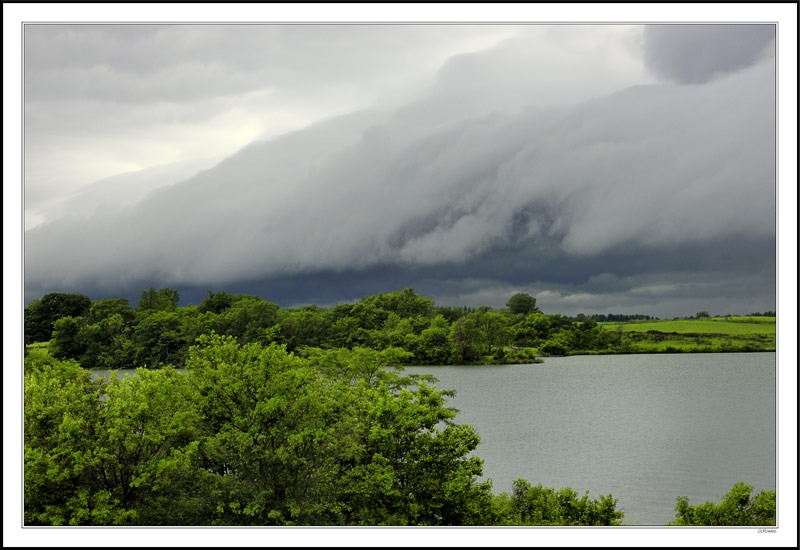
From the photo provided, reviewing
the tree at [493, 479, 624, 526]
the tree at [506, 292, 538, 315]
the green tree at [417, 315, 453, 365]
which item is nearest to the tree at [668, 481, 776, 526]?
the tree at [493, 479, 624, 526]

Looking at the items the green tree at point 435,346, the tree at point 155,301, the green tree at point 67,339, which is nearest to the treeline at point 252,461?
the green tree at point 67,339

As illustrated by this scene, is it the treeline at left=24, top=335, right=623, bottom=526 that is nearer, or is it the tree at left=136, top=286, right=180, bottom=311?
the treeline at left=24, top=335, right=623, bottom=526

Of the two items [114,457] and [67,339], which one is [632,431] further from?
[67,339]

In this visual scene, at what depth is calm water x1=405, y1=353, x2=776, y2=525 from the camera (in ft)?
71.7

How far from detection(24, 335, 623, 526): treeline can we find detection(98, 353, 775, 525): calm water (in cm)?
690

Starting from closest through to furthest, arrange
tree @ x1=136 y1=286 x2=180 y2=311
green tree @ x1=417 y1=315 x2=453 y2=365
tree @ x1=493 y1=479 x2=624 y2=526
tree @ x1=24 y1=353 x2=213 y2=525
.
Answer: tree @ x1=24 y1=353 x2=213 y2=525 → tree @ x1=493 y1=479 x2=624 y2=526 → green tree @ x1=417 y1=315 x2=453 y2=365 → tree @ x1=136 y1=286 x2=180 y2=311

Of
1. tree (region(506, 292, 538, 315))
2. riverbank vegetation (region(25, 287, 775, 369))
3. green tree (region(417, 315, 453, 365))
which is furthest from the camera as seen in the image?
tree (region(506, 292, 538, 315))

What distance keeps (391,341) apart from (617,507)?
55.7 meters

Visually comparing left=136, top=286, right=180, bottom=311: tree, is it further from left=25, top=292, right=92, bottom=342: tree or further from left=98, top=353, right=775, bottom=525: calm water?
left=98, top=353, right=775, bottom=525: calm water

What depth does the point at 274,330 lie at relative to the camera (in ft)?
230

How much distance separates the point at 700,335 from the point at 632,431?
51.7 meters

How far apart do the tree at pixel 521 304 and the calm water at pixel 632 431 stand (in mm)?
45912

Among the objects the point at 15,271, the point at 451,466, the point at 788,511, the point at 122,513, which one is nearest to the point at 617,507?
the point at 451,466

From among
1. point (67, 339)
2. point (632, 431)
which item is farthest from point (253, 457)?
point (67, 339)
